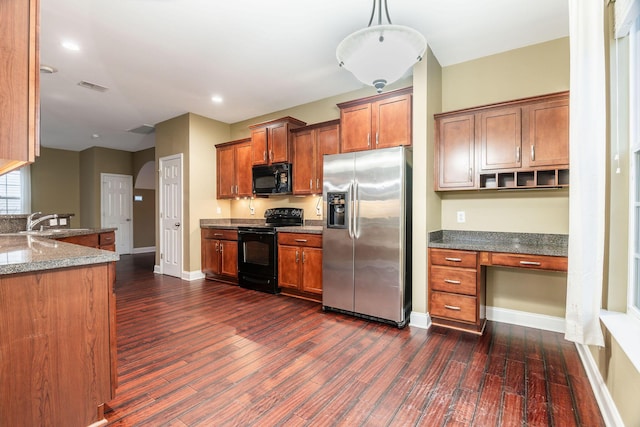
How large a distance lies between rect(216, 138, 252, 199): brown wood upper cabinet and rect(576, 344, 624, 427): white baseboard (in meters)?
4.38

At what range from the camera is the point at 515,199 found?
3035 millimetres

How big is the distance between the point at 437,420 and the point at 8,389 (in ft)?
6.86

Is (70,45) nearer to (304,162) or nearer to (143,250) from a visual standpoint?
(304,162)

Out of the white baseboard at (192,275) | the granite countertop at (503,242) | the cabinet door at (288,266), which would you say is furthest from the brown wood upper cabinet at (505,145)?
the white baseboard at (192,275)

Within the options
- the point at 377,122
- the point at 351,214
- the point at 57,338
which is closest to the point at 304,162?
the point at 377,122

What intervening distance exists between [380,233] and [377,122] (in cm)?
127

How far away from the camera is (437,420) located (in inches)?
65.3

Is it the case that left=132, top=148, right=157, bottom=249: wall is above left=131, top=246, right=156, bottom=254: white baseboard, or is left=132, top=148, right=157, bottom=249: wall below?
above

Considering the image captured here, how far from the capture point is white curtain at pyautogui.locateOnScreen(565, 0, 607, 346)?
1.64m

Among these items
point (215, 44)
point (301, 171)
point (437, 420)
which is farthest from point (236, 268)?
point (437, 420)

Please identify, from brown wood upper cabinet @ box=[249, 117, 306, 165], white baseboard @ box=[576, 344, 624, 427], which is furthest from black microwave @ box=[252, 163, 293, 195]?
white baseboard @ box=[576, 344, 624, 427]

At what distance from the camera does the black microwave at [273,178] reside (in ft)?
14.4

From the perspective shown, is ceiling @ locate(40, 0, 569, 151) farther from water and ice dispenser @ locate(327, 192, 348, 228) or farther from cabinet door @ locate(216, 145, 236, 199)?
water and ice dispenser @ locate(327, 192, 348, 228)

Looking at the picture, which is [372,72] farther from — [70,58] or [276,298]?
[70,58]
